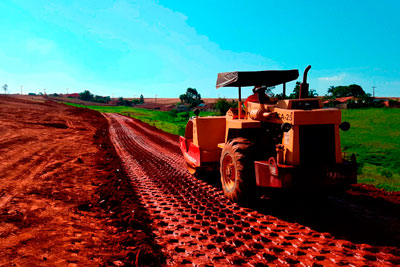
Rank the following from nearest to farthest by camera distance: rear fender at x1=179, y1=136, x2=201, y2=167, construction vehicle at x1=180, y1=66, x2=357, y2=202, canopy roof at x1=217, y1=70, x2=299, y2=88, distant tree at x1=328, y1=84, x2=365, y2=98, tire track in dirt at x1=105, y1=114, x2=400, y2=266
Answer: tire track in dirt at x1=105, y1=114, x2=400, y2=266 → construction vehicle at x1=180, y1=66, x2=357, y2=202 → canopy roof at x1=217, y1=70, x2=299, y2=88 → rear fender at x1=179, y1=136, x2=201, y2=167 → distant tree at x1=328, y1=84, x2=365, y2=98

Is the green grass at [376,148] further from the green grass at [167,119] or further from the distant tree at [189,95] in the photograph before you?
the distant tree at [189,95]

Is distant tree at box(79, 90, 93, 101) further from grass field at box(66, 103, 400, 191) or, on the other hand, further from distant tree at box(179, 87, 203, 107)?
grass field at box(66, 103, 400, 191)

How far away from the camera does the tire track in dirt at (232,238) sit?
12.3 feet

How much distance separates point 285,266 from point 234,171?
2669 mm

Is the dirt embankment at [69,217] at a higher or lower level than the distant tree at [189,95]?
lower

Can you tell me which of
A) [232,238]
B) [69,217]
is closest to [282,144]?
[232,238]

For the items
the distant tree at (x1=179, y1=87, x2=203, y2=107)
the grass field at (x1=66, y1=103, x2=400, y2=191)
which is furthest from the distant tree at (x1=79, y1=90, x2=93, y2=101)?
the grass field at (x1=66, y1=103, x2=400, y2=191)

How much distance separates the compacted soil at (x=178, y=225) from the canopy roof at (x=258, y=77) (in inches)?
104

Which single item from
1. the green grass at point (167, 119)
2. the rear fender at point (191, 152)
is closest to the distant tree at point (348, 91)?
the green grass at point (167, 119)

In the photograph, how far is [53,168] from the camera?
900 cm

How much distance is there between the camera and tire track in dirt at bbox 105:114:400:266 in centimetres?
375

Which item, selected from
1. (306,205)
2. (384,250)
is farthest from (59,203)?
(384,250)

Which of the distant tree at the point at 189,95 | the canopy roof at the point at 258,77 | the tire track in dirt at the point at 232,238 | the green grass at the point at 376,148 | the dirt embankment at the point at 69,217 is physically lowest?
the green grass at the point at 376,148

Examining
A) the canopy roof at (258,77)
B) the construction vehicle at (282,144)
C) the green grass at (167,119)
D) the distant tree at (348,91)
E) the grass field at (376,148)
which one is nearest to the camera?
the construction vehicle at (282,144)
